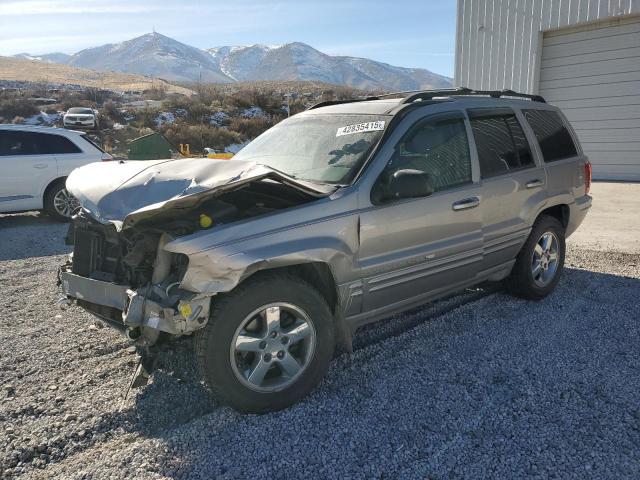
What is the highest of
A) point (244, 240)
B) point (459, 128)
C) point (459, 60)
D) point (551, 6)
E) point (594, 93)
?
point (551, 6)

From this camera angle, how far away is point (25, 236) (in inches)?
329

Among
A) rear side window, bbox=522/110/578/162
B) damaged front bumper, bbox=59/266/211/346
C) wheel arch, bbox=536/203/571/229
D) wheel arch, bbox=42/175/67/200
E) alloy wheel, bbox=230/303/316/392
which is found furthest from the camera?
wheel arch, bbox=42/175/67/200

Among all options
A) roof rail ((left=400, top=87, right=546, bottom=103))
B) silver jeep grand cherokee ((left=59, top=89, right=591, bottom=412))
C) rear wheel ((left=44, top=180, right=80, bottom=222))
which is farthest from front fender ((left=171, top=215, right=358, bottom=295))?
rear wheel ((left=44, top=180, right=80, bottom=222))

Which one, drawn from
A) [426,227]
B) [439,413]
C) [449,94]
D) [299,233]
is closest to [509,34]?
[449,94]

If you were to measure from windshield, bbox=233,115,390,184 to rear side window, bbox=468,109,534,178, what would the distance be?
987 mm

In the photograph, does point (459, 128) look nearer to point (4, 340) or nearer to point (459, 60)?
point (4, 340)

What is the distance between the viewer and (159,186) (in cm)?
320

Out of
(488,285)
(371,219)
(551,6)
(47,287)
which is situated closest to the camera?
(371,219)

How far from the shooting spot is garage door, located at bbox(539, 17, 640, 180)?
41.3ft

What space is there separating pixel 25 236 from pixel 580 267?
8.04 metres

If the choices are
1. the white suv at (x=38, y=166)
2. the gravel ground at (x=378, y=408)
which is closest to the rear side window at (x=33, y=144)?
the white suv at (x=38, y=166)

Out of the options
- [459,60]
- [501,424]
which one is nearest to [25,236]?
[501,424]

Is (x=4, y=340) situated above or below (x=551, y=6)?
below

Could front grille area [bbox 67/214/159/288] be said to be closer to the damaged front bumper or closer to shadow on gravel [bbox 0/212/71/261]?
the damaged front bumper
